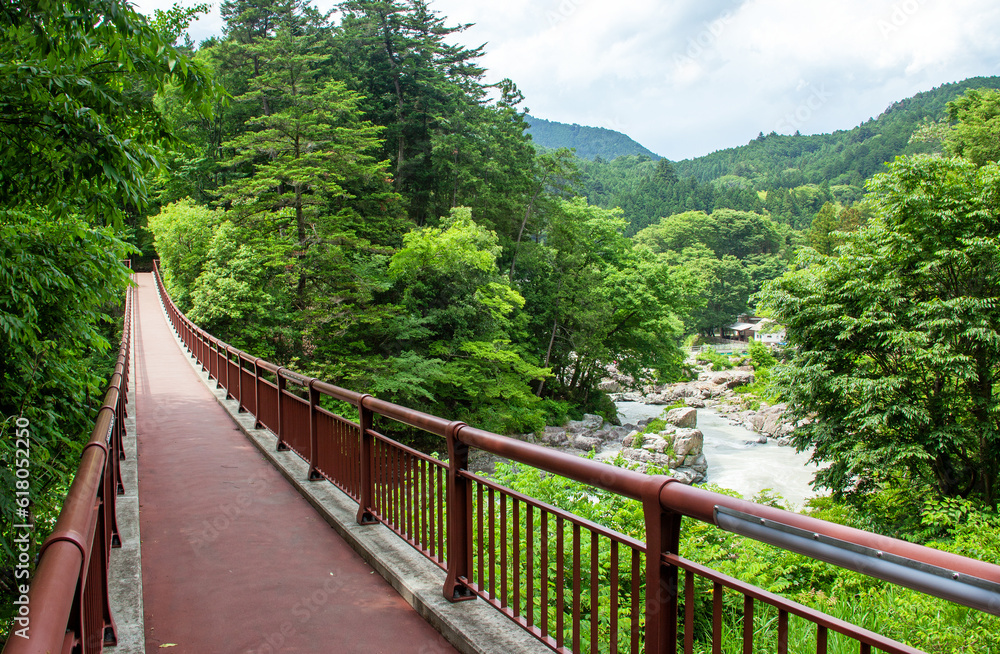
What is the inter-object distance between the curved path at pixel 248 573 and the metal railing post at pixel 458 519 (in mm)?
270

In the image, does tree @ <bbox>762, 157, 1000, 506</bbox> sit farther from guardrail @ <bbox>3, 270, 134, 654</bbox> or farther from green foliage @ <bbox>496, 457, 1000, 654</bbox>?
guardrail @ <bbox>3, 270, 134, 654</bbox>

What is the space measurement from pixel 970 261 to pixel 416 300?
16074 mm

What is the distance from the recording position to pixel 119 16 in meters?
4.60

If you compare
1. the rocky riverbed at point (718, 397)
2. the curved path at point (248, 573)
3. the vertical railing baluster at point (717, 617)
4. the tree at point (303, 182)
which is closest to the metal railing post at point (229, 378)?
the curved path at point (248, 573)

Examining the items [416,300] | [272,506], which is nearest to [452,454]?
[272,506]

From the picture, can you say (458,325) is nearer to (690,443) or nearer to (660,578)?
(690,443)

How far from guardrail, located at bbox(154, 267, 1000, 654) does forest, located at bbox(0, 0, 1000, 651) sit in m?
2.71

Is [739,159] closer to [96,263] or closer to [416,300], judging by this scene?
[416,300]

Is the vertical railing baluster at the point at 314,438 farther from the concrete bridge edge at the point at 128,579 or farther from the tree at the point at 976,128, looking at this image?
the tree at the point at 976,128

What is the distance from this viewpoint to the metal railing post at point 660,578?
2.14m

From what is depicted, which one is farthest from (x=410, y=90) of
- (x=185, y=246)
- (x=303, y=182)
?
(x=303, y=182)

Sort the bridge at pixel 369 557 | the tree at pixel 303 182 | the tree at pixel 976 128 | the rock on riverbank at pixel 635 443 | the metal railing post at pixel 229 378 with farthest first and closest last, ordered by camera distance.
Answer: the tree at pixel 976 128 < the rock on riverbank at pixel 635 443 < the tree at pixel 303 182 < the metal railing post at pixel 229 378 < the bridge at pixel 369 557

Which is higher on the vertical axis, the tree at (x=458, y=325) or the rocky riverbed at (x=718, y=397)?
the tree at (x=458, y=325)

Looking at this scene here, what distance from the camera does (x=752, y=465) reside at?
2494cm
